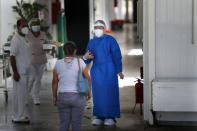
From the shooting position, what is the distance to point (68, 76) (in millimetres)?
7461

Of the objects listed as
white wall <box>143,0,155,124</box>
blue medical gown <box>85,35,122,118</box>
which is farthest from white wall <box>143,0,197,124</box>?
blue medical gown <box>85,35,122,118</box>

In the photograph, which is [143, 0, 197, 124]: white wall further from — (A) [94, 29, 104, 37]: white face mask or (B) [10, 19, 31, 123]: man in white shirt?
(B) [10, 19, 31, 123]: man in white shirt

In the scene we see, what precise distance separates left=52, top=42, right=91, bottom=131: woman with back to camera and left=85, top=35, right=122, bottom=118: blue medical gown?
1.96 meters

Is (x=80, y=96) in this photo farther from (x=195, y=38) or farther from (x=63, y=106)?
(x=195, y=38)

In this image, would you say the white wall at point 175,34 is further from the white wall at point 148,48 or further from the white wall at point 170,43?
the white wall at point 148,48

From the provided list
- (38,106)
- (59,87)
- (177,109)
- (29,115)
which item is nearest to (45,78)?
(38,106)

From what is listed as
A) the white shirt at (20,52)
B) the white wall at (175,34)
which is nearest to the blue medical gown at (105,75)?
the white wall at (175,34)

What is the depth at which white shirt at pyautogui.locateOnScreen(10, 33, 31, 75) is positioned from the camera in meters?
9.48

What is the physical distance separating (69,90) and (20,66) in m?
2.35

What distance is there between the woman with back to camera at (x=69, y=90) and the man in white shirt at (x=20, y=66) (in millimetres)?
2089

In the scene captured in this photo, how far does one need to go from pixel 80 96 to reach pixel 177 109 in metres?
2.17

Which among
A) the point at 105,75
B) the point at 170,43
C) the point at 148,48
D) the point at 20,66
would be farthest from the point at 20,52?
the point at 170,43

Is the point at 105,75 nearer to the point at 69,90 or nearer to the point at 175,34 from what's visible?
the point at 175,34

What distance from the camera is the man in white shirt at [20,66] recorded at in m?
9.48
